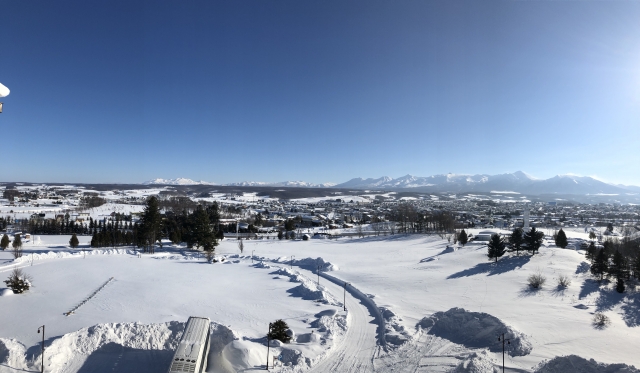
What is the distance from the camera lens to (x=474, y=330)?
12.7 metres

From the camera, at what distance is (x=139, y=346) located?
38.1ft

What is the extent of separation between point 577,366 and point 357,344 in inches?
275

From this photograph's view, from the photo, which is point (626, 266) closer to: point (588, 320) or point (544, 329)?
point (588, 320)

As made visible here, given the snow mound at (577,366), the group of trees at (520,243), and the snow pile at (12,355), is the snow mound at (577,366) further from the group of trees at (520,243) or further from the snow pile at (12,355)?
the group of trees at (520,243)

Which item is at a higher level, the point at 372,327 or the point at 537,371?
the point at 537,371

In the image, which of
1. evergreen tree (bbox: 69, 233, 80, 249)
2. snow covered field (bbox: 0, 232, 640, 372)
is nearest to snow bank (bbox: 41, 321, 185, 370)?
snow covered field (bbox: 0, 232, 640, 372)

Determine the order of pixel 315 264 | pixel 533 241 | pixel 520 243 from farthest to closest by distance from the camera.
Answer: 1. pixel 315 264
2. pixel 520 243
3. pixel 533 241

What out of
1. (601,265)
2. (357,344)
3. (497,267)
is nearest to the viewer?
(357,344)

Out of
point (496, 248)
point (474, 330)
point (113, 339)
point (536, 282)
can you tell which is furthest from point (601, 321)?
point (113, 339)

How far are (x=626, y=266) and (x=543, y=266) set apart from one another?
4.72 m

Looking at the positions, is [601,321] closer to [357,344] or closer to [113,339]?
[357,344]

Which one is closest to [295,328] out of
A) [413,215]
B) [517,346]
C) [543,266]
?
[517,346]

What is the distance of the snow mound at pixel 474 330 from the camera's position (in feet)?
37.2

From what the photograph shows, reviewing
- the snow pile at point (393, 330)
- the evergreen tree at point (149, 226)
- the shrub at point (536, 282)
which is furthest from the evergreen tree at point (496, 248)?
the evergreen tree at point (149, 226)
